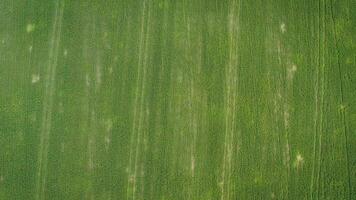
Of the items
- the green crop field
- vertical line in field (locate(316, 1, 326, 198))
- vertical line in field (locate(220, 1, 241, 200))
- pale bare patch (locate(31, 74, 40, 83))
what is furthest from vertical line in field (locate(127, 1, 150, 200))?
vertical line in field (locate(316, 1, 326, 198))

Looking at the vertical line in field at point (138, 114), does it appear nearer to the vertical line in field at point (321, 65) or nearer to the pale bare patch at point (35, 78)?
the pale bare patch at point (35, 78)

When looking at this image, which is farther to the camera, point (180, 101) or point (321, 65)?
point (180, 101)

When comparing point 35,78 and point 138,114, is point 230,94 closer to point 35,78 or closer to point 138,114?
point 138,114

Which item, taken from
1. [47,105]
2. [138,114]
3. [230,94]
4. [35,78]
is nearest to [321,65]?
[230,94]

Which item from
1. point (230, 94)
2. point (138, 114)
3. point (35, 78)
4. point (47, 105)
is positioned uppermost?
point (35, 78)

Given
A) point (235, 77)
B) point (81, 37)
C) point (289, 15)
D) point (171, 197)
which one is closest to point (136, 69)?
point (81, 37)

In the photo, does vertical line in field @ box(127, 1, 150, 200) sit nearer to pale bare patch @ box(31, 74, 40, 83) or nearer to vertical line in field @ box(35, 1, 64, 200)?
vertical line in field @ box(35, 1, 64, 200)

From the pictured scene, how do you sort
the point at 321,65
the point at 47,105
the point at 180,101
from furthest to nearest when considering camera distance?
the point at 47,105 < the point at 180,101 < the point at 321,65

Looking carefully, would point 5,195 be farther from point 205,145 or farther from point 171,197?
point 205,145

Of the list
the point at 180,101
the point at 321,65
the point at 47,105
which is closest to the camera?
the point at 321,65
